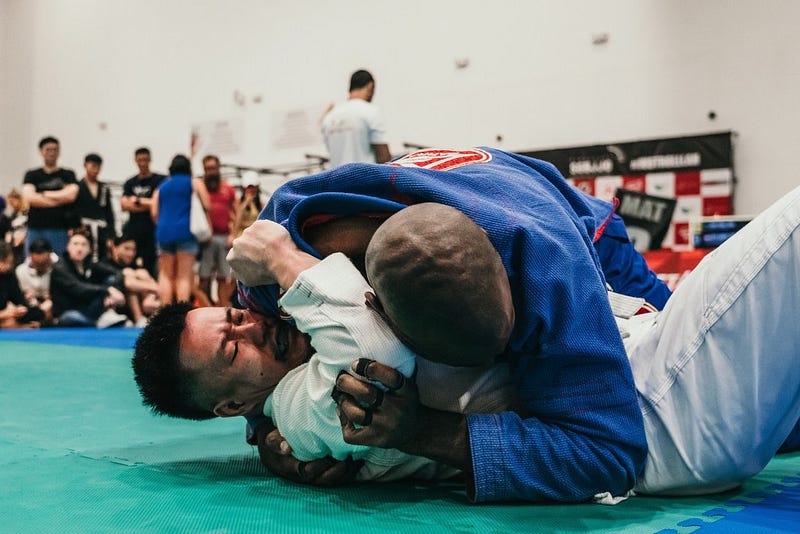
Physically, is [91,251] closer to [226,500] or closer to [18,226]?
[18,226]

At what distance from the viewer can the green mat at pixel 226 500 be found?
1.33 meters

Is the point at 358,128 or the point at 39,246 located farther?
the point at 39,246

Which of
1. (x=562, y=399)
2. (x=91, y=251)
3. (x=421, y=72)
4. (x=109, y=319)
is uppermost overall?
(x=421, y=72)

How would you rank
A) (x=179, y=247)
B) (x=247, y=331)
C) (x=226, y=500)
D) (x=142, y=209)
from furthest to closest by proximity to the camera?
1. (x=142, y=209)
2. (x=179, y=247)
3. (x=247, y=331)
4. (x=226, y=500)

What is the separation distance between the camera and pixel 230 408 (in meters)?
1.79

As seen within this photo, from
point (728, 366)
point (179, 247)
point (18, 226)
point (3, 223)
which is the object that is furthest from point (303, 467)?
point (18, 226)

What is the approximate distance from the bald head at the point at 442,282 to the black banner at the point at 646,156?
693 centimetres

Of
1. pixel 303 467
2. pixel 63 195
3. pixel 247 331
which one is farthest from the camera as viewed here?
pixel 63 195

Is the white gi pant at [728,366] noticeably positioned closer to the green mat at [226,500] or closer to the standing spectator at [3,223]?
the green mat at [226,500]

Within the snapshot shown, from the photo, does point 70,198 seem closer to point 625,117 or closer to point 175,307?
point 625,117

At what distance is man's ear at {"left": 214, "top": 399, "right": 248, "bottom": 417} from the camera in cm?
178

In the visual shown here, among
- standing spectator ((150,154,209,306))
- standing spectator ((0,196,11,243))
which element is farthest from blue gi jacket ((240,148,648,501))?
standing spectator ((0,196,11,243))

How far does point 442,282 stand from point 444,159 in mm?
592

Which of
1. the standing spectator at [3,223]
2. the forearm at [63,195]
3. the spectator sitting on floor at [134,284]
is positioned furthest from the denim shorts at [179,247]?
the standing spectator at [3,223]
